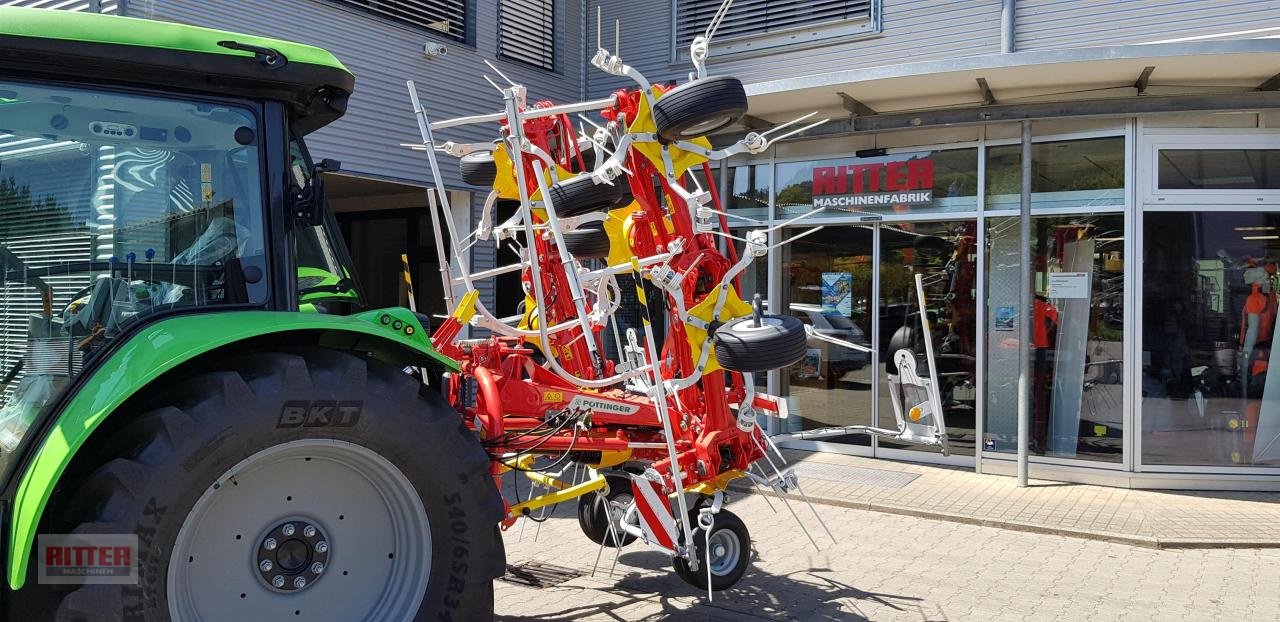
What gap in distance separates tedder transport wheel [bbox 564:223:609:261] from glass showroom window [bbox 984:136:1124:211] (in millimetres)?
4601

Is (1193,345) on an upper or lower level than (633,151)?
lower

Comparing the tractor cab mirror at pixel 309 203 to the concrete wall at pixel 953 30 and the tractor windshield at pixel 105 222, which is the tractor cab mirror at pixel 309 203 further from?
the concrete wall at pixel 953 30

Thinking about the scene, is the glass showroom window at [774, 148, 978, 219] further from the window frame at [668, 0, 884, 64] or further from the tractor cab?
the tractor cab

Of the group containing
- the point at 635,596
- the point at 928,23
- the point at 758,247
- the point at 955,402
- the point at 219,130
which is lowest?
the point at 635,596

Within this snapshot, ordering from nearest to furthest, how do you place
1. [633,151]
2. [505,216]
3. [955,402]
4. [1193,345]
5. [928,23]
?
[633,151] < [1193,345] < [955,402] < [928,23] < [505,216]

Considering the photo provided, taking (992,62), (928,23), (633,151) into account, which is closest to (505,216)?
(928,23)

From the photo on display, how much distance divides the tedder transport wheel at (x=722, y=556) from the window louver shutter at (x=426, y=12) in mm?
7136

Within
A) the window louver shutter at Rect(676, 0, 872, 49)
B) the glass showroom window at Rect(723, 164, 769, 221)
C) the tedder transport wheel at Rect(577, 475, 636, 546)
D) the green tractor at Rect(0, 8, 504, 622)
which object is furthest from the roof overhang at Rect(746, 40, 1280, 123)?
the green tractor at Rect(0, 8, 504, 622)

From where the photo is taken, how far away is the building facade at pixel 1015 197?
8125mm

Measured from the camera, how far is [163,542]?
9.18 ft

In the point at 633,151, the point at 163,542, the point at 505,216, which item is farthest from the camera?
the point at 505,216

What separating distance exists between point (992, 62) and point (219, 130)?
20.5 feet

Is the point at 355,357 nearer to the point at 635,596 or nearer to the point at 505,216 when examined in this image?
the point at 635,596

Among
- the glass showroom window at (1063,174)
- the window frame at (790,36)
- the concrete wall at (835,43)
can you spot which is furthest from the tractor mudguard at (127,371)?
the window frame at (790,36)
